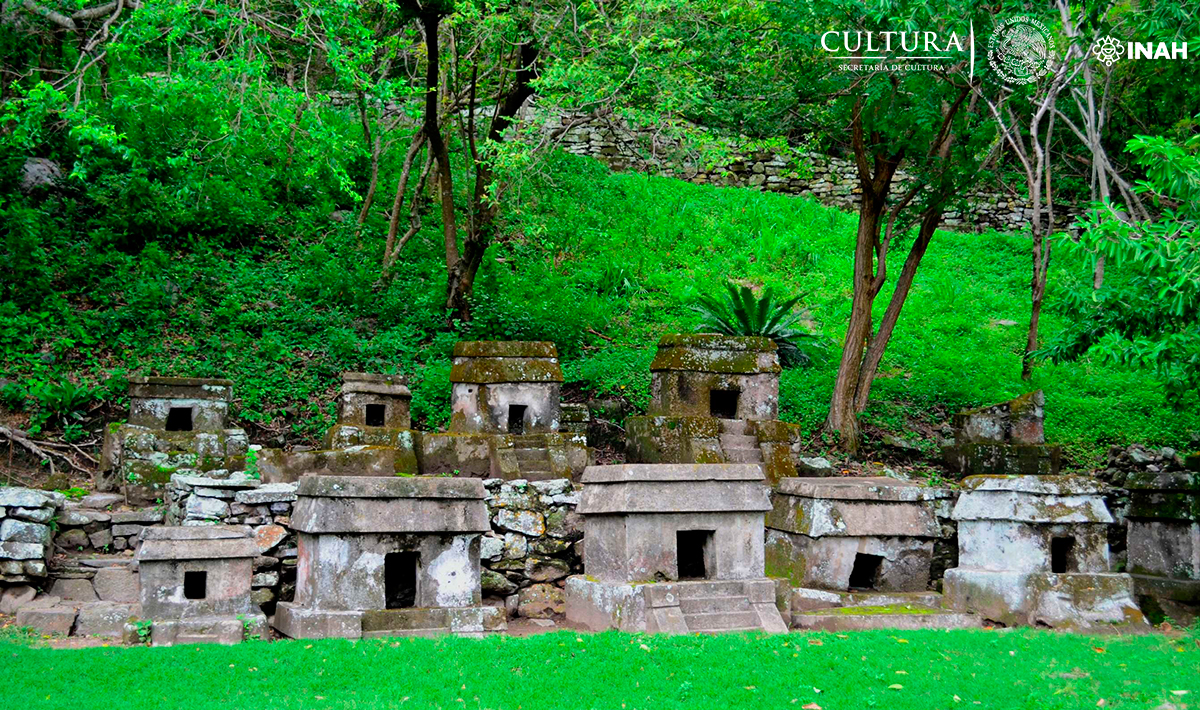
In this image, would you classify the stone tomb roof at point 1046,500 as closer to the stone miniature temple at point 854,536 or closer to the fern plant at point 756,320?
A: the stone miniature temple at point 854,536

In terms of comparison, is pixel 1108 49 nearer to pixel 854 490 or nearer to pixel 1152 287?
pixel 1152 287

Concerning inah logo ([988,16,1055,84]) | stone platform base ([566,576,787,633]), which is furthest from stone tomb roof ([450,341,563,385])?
inah logo ([988,16,1055,84])

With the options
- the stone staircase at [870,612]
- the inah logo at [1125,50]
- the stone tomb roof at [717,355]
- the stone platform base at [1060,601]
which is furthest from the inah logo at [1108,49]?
the stone staircase at [870,612]

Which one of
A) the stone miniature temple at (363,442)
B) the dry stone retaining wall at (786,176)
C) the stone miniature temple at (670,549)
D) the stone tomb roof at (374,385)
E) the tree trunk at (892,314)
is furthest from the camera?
the dry stone retaining wall at (786,176)

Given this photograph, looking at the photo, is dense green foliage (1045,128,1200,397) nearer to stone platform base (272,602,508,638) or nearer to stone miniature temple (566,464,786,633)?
stone miniature temple (566,464,786,633)

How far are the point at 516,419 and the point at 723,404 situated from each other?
2465mm

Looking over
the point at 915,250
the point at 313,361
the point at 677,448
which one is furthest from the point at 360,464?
the point at 915,250

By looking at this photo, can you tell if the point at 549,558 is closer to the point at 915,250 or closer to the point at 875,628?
the point at 875,628

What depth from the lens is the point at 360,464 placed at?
9609 mm

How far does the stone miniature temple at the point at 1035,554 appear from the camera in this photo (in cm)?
769

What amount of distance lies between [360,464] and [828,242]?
42.1 feet

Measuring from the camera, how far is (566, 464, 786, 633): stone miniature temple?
7.40 metres

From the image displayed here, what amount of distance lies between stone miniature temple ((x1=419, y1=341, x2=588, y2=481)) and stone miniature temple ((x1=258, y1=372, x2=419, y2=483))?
31 centimetres

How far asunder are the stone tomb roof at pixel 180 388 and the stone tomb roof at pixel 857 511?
6209mm
